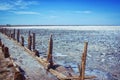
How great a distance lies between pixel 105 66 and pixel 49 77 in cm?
1166

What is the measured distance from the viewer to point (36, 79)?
11.7 metres

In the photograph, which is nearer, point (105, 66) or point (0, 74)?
point (0, 74)

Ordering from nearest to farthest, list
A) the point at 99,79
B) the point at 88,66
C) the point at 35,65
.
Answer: the point at 35,65 < the point at 99,79 < the point at 88,66

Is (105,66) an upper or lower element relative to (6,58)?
lower

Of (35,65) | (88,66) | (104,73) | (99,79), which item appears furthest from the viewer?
(88,66)

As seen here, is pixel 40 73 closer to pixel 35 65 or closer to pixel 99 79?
pixel 35 65

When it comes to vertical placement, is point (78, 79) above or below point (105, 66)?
above

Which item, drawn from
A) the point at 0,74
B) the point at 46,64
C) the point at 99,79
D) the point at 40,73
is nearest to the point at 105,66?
the point at 99,79

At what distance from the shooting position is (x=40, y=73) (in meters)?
13.1

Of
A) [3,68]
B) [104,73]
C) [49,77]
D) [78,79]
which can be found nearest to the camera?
[78,79]

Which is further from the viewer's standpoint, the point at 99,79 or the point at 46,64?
the point at 99,79

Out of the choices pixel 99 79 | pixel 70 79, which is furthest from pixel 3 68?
pixel 99 79

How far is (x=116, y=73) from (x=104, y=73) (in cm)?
132

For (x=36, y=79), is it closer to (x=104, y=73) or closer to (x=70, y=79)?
(x=70, y=79)
